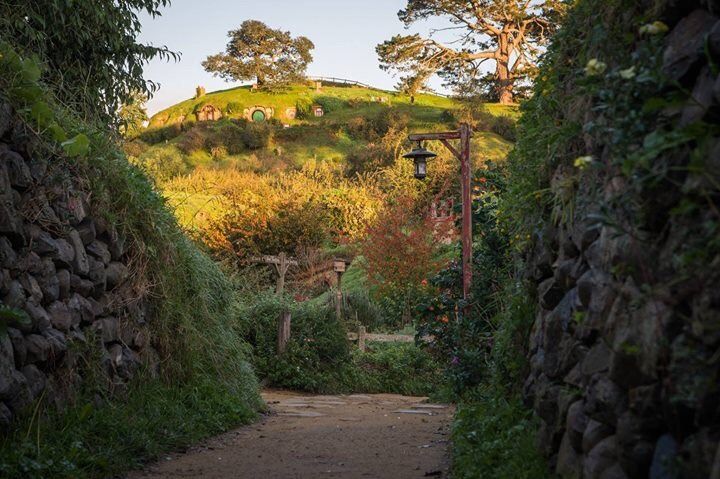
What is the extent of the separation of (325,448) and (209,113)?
43.3 meters

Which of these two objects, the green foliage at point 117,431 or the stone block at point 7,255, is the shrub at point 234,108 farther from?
the stone block at point 7,255

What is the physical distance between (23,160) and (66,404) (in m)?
1.87

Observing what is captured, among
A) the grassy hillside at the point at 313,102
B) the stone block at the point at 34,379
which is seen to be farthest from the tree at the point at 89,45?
the grassy hillside at the point at 313,102

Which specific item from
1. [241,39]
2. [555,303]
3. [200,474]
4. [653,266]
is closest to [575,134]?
[555,303]

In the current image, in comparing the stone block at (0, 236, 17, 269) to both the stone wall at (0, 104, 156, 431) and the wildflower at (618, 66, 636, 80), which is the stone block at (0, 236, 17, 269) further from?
the wildflower at (618, 66, 636, 80)

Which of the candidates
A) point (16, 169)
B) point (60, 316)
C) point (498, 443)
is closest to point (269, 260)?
point (60, 316)

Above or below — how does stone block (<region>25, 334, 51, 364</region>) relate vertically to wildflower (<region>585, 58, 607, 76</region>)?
below

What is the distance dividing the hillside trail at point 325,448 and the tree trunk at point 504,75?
28.9 meters

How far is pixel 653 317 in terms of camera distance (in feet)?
9.64

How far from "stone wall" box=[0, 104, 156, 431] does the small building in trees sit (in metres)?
42.0

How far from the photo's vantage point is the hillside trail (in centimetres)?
636

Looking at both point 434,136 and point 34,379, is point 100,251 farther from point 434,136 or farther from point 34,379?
point 434,136

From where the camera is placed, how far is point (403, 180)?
1218 inches

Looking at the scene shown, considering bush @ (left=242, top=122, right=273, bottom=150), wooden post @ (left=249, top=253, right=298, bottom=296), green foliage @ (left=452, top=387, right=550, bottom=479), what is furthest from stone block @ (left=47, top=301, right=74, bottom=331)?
bush @ (left=242, top=122, right=273, bottom=150)
